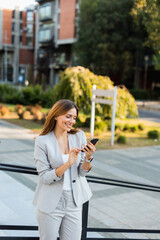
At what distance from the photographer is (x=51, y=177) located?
2.31m

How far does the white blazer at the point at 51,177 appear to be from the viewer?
2.34 m

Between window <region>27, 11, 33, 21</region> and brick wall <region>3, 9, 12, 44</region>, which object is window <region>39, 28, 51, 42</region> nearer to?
window <region>27, 11, 33, 21</region>

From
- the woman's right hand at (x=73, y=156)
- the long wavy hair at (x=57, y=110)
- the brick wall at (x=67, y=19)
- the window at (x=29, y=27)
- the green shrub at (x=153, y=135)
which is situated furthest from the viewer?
the window at (x=29, y=27)

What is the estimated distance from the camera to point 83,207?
8.75 feet

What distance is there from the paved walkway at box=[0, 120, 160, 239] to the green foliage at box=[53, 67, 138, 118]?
351cm

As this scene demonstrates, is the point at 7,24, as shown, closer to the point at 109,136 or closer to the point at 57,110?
the point at 109,136

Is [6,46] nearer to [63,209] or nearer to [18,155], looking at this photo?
[18,155]

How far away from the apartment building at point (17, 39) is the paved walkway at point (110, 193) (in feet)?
199

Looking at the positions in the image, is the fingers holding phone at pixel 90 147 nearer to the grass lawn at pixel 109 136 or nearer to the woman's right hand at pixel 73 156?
the woman's right hand at pixel 73 156

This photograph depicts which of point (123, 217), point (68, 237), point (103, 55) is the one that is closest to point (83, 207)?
point (68, 237)

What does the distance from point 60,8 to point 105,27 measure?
1648 centimetres

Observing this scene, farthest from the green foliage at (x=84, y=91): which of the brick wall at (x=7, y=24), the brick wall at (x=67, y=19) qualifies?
the brick wall at (x=7, y=24)

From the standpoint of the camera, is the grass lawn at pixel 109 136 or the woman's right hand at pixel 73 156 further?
the grass lawn at pixel 109 136

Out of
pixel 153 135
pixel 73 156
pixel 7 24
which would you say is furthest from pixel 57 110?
pixel 7 24
